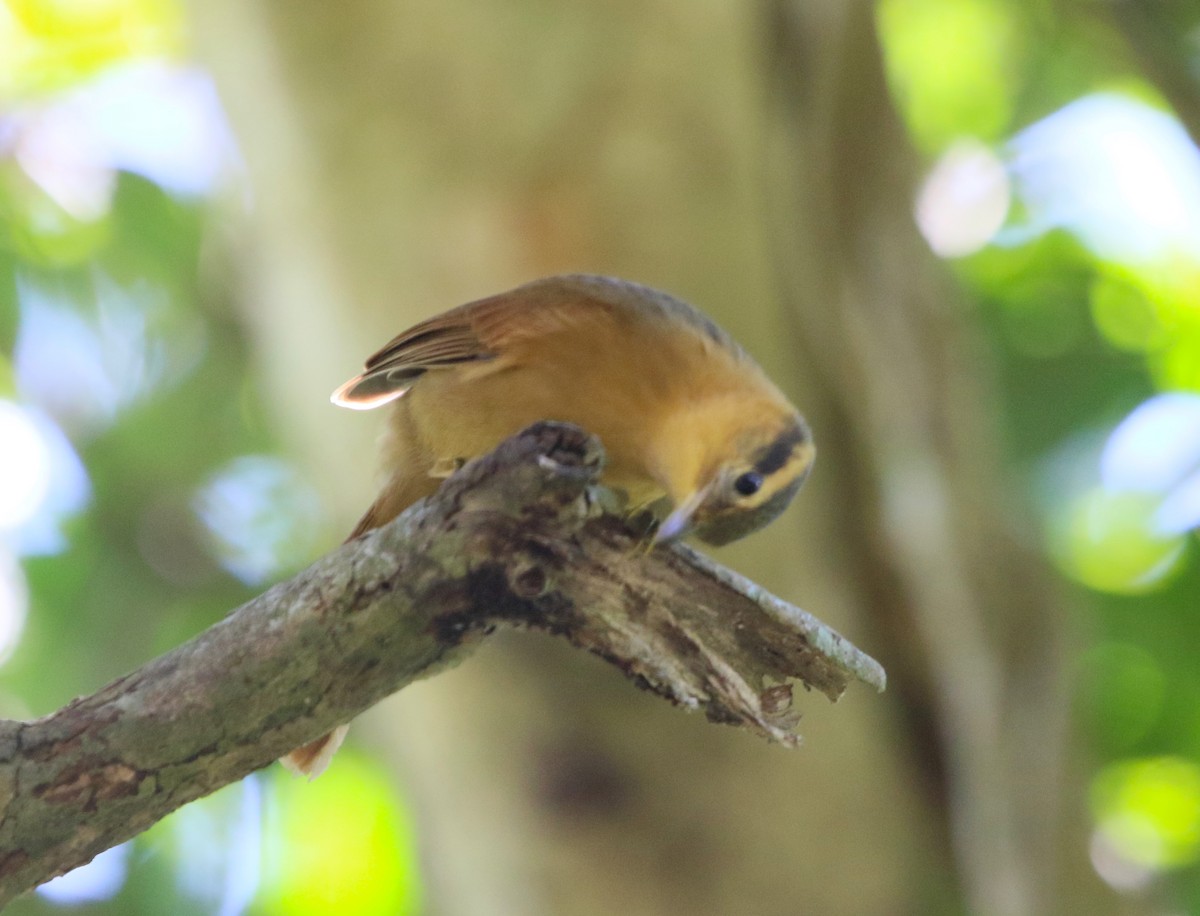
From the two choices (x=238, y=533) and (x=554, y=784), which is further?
(x=238, y=533)

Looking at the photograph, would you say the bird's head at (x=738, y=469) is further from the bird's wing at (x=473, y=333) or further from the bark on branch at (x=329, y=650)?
the bark on branch at (x=329, y=650)

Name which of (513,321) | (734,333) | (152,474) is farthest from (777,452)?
(152,474)

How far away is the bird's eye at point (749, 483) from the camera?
3.20 meters

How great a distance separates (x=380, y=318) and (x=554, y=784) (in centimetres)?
205

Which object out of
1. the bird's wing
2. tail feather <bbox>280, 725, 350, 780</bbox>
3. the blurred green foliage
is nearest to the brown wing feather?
the bird's wing

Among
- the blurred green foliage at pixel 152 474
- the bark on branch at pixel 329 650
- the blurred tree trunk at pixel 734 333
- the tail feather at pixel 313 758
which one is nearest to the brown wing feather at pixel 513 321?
the tail feather at pixel 313 758

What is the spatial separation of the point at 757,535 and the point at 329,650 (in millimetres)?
3347

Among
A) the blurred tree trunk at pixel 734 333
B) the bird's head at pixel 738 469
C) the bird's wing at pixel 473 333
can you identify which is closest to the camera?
the bird's head at pixel 738 469

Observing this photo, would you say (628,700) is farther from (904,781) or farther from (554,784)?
(904,781)

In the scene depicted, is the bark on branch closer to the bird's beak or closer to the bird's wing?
the bird's beak

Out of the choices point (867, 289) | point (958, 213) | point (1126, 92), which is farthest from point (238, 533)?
point (1126, 92)

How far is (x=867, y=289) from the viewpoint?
606cm

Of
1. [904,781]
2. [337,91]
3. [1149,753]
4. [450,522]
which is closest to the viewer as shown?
[450,522]

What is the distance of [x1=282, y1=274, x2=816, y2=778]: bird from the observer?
3242mm
